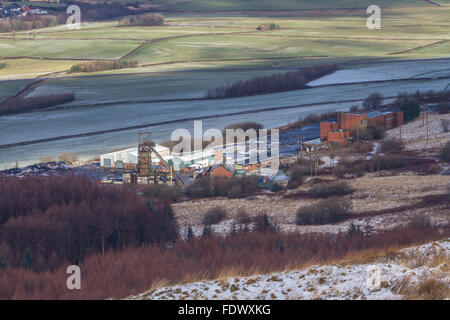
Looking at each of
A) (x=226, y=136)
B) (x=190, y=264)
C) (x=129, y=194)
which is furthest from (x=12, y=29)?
(x=190, y=264)

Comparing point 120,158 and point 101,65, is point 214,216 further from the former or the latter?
point 101,65

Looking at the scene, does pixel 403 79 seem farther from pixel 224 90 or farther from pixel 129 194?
pixel 129 194

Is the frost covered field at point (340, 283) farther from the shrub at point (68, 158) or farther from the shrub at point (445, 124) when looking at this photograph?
the shrub at point (445, 124)

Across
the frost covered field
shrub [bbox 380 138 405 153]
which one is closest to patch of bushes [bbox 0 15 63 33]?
shrub [bbox 380 138 405 153]

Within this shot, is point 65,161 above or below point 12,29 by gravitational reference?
below

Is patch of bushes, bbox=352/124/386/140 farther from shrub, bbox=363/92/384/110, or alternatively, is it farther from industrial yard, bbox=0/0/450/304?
shrub, bbox=363/92/384/110

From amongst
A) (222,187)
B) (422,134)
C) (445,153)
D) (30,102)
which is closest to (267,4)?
(30,102)
